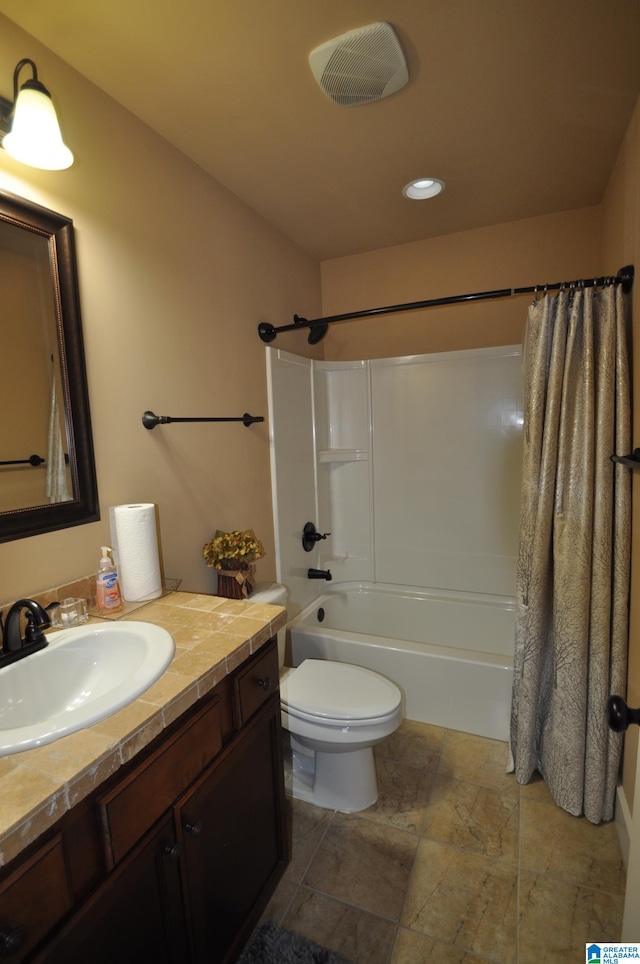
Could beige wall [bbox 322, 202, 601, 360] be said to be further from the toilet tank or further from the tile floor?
the tile floor

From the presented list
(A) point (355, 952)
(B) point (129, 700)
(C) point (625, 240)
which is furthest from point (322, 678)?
(C) point (625, 240)

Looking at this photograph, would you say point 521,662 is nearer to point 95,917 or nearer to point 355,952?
point 355,952

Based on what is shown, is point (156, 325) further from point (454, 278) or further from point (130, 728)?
point (454, 278)

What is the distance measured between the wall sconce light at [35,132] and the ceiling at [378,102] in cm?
30

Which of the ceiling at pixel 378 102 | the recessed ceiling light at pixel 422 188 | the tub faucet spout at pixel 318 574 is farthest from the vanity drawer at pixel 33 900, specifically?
the recessed ceiling light at pixel 422 188

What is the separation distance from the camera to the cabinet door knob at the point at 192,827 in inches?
36.1

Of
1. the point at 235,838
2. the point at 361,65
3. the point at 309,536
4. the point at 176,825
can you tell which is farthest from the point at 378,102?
the point at 235,838

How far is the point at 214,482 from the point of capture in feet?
6.08

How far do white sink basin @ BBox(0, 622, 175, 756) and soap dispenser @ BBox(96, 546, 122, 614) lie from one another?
0.44 feet

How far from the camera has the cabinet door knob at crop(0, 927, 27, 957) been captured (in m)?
0.58

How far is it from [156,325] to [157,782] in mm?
1345

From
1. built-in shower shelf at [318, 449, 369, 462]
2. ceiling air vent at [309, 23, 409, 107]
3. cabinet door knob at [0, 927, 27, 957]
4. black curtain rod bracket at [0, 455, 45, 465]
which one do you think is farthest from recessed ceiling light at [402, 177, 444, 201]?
cabinet door knob at [0, 927, 27, 957]

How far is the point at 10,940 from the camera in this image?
58 cm
